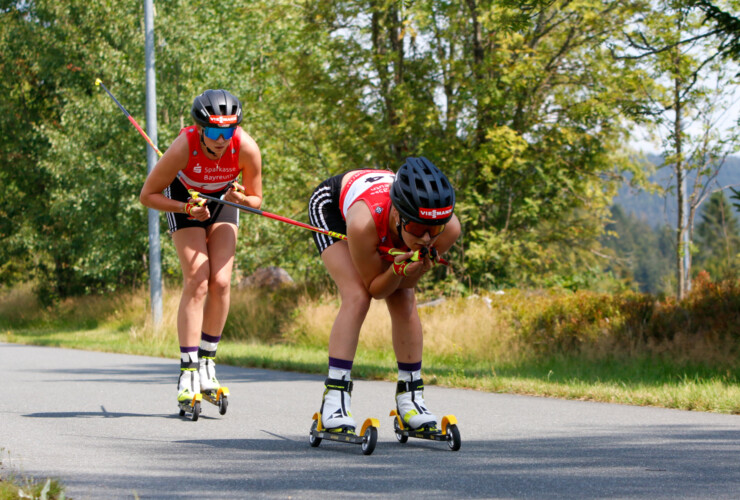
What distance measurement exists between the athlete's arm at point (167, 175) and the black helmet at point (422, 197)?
2.16 meters

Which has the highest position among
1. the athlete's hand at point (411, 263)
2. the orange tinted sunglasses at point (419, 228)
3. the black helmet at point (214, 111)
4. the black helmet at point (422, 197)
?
the black helmet at point (214, 111)

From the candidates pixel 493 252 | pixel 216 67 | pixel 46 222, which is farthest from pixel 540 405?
pixel 46 222

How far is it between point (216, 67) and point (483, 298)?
30.7 ft

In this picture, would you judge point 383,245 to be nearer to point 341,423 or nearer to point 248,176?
point 341,423

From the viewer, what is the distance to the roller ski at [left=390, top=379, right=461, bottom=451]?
523 cm

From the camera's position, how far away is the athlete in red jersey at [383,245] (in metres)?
4.71

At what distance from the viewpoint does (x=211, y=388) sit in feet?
21.7

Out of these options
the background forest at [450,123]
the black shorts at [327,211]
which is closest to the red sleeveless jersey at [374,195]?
the black shorts at [327,211]

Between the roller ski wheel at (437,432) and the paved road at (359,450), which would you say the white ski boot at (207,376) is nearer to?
the paved road at (359,450)

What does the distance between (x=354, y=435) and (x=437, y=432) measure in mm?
536

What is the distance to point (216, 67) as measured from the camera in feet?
66.5

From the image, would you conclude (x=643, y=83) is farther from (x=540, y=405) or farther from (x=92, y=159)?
(x=92, y=159)

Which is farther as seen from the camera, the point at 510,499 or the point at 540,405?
the point at 540,405

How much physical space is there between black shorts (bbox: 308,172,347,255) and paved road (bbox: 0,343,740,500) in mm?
1274
